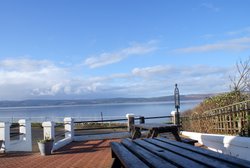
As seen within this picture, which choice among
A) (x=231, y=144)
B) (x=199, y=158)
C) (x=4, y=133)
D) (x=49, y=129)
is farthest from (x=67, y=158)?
(x=199, y=158)

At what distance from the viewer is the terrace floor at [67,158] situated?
34.0ft

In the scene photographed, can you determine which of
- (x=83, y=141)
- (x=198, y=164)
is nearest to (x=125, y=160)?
(x=198, y=164)

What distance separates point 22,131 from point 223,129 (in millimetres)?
7160

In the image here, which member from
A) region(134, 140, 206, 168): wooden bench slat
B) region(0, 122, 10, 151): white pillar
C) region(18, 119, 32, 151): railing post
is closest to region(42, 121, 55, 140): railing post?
region(18, 119, 32, 151): railing post

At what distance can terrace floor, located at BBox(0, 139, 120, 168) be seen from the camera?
34.0ft

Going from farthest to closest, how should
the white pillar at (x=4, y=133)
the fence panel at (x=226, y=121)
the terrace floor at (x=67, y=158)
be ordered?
the white pillar at (x=4, y=133) < the fence panel at (x=226, y=121) < the terrace floor at (x=67, y=158)

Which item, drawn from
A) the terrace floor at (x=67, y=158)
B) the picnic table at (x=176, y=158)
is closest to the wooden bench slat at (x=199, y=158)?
the picnic table at (x=176, y=158)

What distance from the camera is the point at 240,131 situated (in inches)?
463

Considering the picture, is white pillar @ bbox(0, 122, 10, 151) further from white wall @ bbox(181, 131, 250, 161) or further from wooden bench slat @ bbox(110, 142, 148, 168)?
wooden bench slat @ bbox(110, 142, 148, 168)

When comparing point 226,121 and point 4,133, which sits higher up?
point 226,121

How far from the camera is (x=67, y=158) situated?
457 inches

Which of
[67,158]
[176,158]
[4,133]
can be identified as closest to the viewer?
[176,158]

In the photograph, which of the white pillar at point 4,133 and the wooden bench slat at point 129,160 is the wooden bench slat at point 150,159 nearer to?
the wooden bench slat at point 129,160

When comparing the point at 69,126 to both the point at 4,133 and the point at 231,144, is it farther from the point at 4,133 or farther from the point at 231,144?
the point at 231,144
